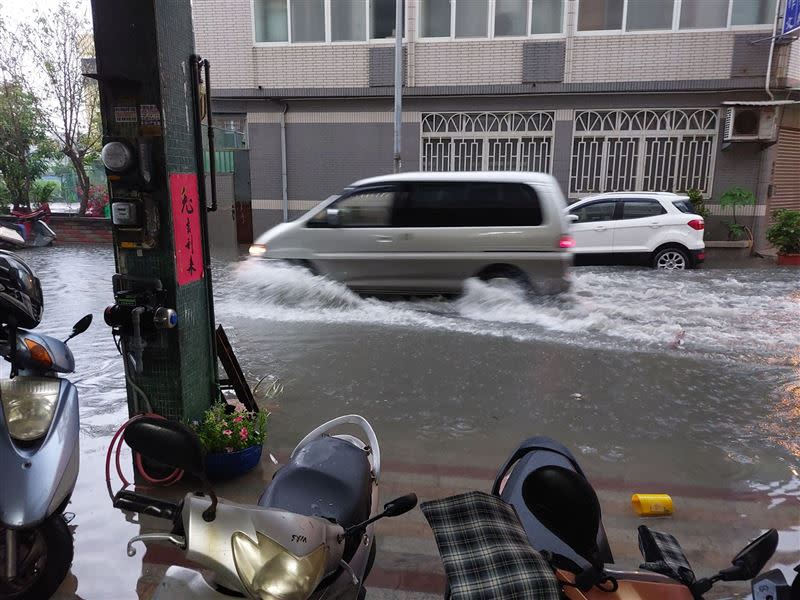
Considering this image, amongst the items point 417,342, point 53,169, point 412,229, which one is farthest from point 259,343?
point 53,169

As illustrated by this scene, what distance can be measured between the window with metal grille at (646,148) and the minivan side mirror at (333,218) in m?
8.60

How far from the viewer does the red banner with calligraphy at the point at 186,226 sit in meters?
3.91

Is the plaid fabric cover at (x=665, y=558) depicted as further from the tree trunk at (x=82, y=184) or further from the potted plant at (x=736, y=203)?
the tree trunk at (x=82, y=184)

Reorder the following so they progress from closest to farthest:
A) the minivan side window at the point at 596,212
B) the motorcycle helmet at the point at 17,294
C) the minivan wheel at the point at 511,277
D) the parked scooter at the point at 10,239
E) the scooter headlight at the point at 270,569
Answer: the scooter headlight at the point at 270,569 < the motorcycle helmet at the point at 17,294 < the parked scooter at the point at 10,239 < the minivan wheel at the point at 511,277 < the minivan side window at the point at 596,212

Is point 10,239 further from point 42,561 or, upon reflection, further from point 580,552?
point 580,552

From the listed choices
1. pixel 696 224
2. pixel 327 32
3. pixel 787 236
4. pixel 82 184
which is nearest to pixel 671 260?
pixel 696 224

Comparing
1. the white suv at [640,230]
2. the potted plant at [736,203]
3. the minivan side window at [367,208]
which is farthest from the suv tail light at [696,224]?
the minivan side window at [367,208]

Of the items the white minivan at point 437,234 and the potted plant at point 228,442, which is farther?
the white minivan at point 437,234

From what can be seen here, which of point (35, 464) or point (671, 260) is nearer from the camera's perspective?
point (35, 464)

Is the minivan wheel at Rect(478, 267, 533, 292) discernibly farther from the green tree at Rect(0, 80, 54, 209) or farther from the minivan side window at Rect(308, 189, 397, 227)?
the green tree at Rect(0, 80, 54, 209)

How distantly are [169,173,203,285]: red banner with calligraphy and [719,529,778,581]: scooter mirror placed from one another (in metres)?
3.36

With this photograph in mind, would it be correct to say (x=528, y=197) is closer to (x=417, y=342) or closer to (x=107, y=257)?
(x=417, y=342)

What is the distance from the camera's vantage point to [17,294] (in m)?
3.09

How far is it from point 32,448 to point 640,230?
38.3 feet
